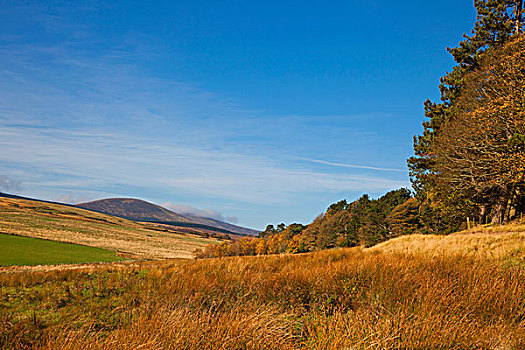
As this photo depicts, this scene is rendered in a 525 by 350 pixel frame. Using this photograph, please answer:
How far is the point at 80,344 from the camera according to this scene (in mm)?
2971

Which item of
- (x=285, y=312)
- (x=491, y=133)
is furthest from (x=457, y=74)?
(x=285, y=312)

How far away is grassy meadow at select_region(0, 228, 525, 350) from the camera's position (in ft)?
10.6

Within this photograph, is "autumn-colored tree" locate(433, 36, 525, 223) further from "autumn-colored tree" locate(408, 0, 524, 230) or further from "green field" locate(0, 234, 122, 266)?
"green field" locate(0, 234, 122, 266)

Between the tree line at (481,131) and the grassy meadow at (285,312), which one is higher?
the tree line at (481,131)

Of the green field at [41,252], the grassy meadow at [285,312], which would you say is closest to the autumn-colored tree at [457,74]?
the grassy meadow at [285,312]

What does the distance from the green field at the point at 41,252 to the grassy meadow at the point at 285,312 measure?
4190cm

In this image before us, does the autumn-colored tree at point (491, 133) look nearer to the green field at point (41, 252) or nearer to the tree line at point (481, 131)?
the tree line at point (481, 131)

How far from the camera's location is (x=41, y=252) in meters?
50.4

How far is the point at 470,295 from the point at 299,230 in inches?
4478

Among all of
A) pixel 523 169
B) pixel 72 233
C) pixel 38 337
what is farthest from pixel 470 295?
pixel 72 233

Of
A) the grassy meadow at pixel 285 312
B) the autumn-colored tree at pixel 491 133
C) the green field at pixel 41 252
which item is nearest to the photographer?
the grassy meadow at pixel 285 312

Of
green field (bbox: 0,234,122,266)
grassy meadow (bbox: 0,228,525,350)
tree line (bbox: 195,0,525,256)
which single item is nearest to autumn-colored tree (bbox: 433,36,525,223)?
tree line (bbox: 195,0,525,256)

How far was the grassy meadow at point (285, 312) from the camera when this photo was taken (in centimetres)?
322

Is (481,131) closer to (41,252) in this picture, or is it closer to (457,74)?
(457,74)
